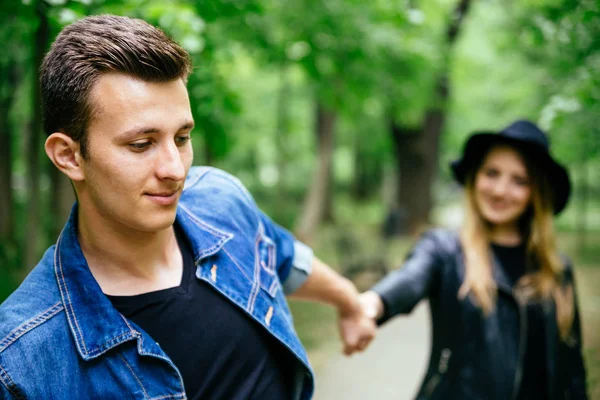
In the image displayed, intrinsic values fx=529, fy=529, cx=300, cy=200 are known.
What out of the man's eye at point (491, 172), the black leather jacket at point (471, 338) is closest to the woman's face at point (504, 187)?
the man's eye at point (491, 172)

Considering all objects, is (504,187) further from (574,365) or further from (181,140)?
(181,140)

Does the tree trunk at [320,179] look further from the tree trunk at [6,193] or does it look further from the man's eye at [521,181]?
the man's eye at [521,181]

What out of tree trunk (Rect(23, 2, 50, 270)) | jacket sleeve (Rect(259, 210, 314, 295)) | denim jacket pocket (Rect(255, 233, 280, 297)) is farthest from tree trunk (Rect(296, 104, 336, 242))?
denim jacket pocket (Rect(255, 233, 280, 297))

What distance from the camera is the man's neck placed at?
1.74 metres

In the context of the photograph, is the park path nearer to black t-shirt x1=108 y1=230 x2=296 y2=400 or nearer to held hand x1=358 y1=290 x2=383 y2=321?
held hand x1=358 y1=290 x2=383 y2=321

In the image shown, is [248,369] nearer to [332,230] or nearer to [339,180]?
[332,230]

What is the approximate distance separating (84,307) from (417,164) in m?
14.7

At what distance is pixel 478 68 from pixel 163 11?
14.6 metres

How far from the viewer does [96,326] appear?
157 centimetres

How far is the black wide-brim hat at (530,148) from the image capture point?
9.82 ft

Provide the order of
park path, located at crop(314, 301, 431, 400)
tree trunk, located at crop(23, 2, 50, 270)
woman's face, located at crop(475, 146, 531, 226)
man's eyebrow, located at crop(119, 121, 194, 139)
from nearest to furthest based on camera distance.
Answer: man's eyebrow, located at crop(119, 121, 194, 139) → woman's face, located at crop(475, 146, 531, 226) → tree trunk, located at crop(23, 2, 50, 270) → park path, located at crop(314, 301, 431, 400)

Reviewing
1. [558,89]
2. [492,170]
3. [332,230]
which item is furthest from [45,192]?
[492,170]

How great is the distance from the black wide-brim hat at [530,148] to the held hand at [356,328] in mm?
1171

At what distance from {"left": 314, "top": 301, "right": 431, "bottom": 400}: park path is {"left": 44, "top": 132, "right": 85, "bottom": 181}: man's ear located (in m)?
4.86
